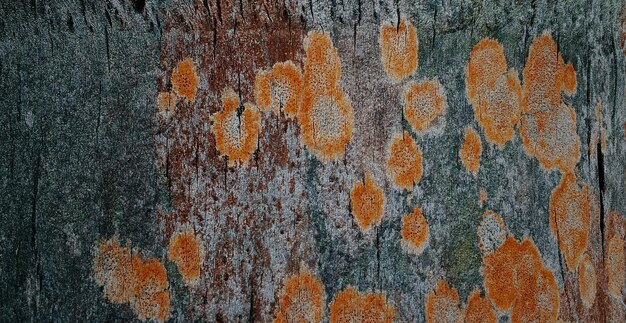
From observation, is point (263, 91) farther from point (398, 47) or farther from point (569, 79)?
point (569, 79)

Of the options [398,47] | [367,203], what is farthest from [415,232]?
[398,47]

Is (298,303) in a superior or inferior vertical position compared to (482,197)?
inferior

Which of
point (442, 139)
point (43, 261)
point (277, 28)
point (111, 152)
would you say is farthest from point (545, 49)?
point (43, 261)

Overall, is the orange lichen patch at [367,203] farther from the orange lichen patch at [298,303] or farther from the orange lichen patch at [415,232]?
the orange lichen patch at [298,303]

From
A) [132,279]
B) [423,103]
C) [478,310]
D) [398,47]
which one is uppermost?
[398,47]

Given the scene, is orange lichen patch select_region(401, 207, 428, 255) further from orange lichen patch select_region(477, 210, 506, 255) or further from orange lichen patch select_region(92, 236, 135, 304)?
orange lichen patch select_region(92, 236, 135, 304)

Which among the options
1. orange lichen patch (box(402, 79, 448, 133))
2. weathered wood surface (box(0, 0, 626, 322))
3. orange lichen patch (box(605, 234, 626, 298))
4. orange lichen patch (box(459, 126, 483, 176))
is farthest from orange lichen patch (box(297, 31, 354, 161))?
orange lichen patch (box(605, 234, 626, 298))
